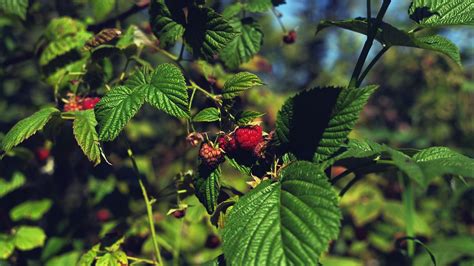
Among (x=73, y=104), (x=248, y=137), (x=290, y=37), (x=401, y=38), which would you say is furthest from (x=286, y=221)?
(x=290, y=37)

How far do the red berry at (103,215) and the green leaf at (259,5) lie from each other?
36.3 inches

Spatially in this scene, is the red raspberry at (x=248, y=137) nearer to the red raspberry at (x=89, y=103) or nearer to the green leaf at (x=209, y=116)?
the green leaf at (x=209, y=116)

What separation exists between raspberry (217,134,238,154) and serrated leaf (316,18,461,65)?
321mm

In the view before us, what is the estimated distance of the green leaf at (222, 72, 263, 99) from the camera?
1.09m

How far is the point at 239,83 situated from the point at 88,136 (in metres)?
0.36

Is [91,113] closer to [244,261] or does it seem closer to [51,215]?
[244,261]

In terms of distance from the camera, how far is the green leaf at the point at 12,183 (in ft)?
5.80

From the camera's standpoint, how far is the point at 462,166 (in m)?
0.88

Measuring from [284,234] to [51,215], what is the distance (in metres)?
1.36

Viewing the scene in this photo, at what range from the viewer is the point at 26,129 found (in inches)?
46.2

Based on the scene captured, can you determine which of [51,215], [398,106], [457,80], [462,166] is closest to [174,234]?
[51,215]

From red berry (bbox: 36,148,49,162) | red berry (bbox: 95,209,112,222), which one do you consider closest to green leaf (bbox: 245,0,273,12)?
red berry (bbox: 95,209,112,222)

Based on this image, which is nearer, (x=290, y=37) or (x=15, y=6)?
(x=15, y=6)

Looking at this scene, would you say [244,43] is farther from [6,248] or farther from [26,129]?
[6,248]
